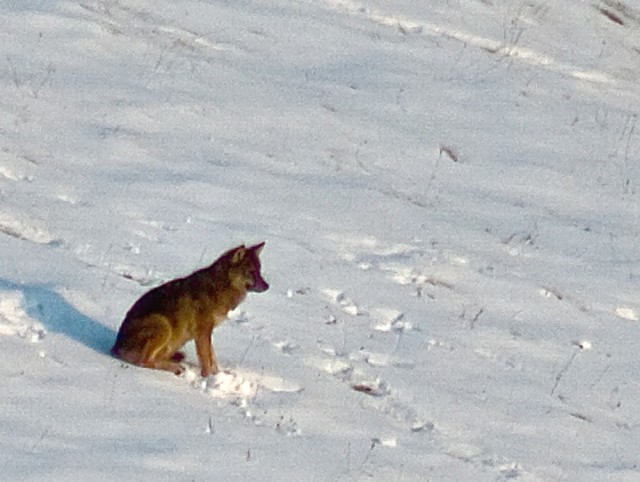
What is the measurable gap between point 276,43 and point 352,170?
9.76ft

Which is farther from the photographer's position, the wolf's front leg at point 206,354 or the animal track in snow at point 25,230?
the animal track in snow at point 25,230

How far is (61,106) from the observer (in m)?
13.0

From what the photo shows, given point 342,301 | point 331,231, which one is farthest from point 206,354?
point 331,231

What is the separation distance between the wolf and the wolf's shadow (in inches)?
9.6

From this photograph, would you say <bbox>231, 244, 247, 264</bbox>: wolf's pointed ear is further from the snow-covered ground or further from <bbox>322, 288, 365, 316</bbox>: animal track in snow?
<bbox>322, 288, 365, 316</bbox>: animal track in snow

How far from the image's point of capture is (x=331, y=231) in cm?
1166

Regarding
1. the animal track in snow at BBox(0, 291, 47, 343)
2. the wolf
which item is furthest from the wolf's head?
the animal track in snow at BBox(0, 291, 47, 343)

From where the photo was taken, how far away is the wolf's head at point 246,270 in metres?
8.80

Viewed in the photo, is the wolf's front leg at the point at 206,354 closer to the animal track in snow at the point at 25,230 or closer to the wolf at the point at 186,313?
the wolf at the point at 186,313

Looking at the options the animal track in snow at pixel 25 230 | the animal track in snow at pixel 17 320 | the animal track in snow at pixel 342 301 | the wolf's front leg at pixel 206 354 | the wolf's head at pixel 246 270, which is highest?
the wolf's head at pixel 246 270

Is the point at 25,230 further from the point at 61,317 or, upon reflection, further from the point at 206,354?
the point at 206,354

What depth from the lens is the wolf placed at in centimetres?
835

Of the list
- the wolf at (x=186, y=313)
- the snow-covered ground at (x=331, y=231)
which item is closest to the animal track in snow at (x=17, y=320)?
the snow-covered ground at (x=331, y=231)

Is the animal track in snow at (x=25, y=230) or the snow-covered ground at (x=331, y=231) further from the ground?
the snow-covered ground at (x=331, y=231)
